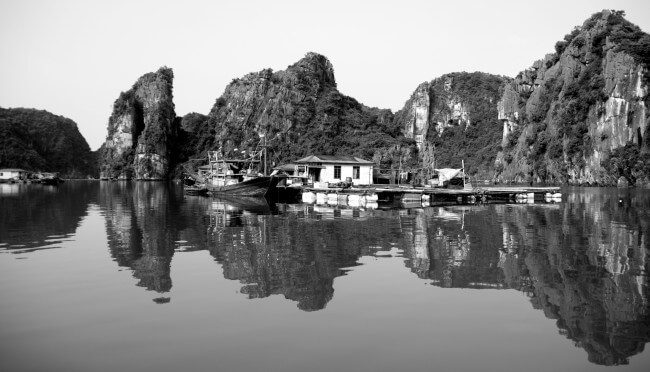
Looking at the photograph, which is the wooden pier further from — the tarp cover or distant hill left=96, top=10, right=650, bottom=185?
distant hill left=96, top=10, right=650, bottom=185

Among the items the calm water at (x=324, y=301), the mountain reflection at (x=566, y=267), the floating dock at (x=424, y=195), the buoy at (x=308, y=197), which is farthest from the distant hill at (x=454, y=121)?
the calm water at (x=324, y=301)

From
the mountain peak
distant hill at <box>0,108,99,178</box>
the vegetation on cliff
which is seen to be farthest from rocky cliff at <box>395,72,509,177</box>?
distant hill at <box>0,108,99,178</box>

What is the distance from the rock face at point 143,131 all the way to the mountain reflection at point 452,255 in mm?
111950

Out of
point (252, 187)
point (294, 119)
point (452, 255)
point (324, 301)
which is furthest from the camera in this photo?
point (294, 119)

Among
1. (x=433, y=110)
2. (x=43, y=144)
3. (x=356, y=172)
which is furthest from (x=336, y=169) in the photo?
(x=43, y=144)

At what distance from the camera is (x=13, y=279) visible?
12.1 metres

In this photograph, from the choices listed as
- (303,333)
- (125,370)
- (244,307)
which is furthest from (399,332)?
(125,370)

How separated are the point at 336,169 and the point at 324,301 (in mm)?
39909

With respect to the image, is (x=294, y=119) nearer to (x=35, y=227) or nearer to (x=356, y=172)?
(x=356, y=172)

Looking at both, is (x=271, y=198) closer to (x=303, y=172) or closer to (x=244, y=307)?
(x=303, y=172)

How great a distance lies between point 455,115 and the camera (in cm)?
16600

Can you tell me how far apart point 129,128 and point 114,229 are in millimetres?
127568

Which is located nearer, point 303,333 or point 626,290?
point 303,333

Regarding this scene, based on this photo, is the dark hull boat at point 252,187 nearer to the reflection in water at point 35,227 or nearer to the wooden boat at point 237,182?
the wooden boat at point 237,182
